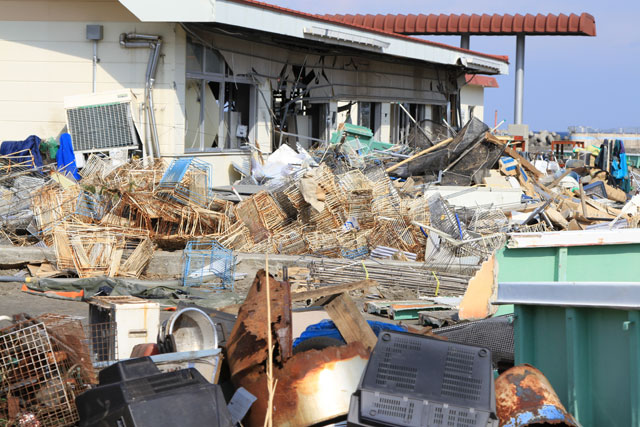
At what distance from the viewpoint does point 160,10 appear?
44.8 feet

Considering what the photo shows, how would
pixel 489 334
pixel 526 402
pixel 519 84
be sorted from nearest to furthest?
pixel 526 402, pixel 489 334, pixel 519 84

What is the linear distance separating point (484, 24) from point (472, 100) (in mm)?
7025

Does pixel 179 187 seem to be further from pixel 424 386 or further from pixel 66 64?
pixel 424 386

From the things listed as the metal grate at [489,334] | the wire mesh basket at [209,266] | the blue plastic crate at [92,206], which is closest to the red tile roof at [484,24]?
the blue plastic crate at [92,206]

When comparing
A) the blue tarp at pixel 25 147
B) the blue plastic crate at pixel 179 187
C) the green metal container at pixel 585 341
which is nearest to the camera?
the green metal container at pixel 585 341

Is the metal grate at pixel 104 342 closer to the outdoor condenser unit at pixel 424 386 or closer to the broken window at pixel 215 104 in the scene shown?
the outdoor condenser unit at pixel 424 386

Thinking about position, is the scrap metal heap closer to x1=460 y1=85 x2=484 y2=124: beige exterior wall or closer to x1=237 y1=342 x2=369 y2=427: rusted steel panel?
x1=237 y1=342 x2=369 y2=427: rusted steel panel

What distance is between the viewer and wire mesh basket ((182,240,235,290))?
1099 cm

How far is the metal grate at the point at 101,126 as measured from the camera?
14391 millimetres

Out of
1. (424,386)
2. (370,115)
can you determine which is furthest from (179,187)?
(370,115)

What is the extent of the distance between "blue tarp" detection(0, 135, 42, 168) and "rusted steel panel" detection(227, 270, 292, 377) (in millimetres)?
9942

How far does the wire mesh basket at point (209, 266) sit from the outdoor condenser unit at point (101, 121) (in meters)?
3.65

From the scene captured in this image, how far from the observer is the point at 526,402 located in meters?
4.76

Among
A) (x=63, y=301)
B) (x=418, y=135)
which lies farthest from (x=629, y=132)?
(x=63, y=301)
